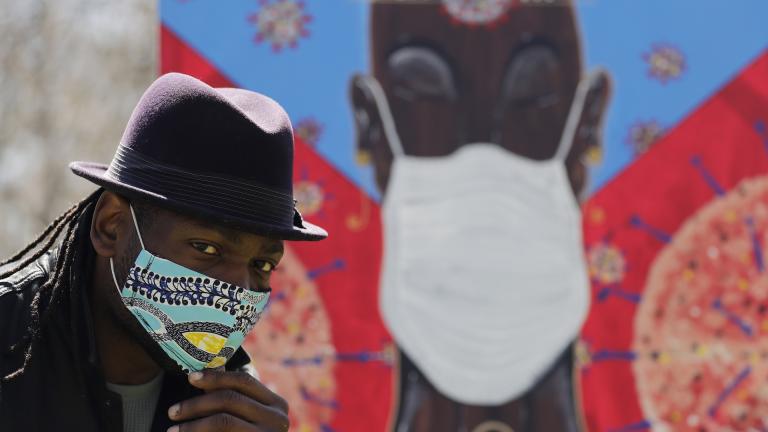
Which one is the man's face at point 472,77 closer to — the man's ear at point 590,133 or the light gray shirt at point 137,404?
the man's ear at point 590,133

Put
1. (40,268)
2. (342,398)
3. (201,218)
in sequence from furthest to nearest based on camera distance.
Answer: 1. (342,398)
2. (40,268)
3. (201,218)

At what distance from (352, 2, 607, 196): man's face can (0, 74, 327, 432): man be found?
204 cm

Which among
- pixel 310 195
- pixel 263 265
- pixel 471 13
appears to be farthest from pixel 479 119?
pixel 263 265

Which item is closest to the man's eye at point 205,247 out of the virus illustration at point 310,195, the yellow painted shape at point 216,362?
the yellow painted shape at point 216,362

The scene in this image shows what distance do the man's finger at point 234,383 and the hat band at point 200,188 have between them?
298mm

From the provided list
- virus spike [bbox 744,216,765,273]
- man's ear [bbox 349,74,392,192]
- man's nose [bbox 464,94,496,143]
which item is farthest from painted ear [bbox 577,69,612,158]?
man's ear [bbox 349,74,392,192]

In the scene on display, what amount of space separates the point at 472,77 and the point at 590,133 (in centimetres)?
50

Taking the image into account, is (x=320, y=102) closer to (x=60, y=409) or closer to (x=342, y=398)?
(x=342, y=398)

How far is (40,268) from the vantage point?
218 centimetres

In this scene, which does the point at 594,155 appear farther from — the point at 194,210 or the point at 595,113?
the point at 194,210

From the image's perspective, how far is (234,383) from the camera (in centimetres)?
204

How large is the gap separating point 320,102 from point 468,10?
0.67 metres

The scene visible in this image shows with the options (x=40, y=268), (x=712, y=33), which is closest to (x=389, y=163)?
(x=712, y=33)

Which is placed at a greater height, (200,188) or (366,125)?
(200,188)
